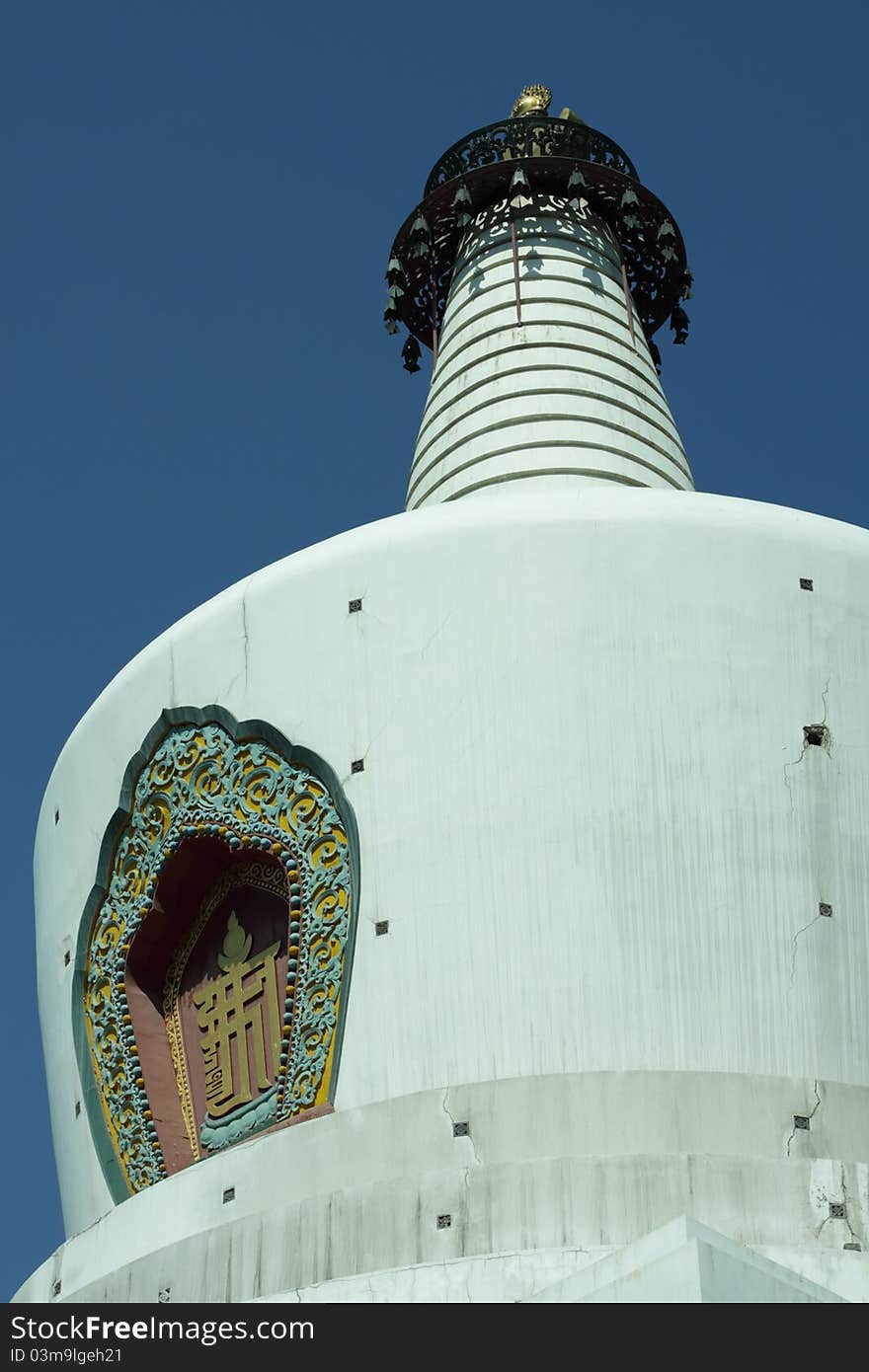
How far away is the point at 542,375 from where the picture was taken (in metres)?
17.6

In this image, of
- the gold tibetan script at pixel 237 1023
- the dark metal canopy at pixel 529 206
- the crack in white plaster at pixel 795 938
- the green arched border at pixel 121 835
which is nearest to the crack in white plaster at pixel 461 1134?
the green arched border at pixel 121 835

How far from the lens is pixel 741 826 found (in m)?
12.5

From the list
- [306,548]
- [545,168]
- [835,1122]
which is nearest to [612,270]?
[545,168]

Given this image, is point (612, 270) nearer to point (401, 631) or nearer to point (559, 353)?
point (559, 353)

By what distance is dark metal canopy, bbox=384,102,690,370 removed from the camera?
19672mm

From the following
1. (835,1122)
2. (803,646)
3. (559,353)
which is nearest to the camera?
(835,1122)

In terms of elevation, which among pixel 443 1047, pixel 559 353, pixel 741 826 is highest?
pixel 559 353

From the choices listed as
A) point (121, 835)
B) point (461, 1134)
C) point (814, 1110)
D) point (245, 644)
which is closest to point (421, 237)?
point (245, 644)

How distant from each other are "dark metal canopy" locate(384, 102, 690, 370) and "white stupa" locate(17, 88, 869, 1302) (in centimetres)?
655

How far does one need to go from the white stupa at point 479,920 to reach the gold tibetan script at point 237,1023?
2 cm

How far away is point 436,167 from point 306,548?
22.8 ft

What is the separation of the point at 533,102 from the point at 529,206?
1658 mm

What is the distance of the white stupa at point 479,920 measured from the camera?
1163cm
